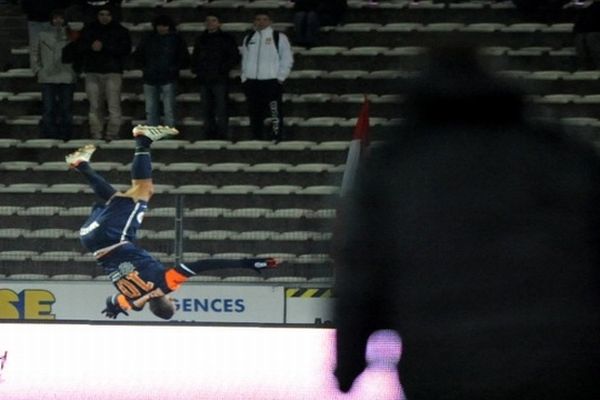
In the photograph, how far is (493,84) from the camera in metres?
2.54

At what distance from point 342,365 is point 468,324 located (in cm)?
25

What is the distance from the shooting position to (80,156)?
14625mm

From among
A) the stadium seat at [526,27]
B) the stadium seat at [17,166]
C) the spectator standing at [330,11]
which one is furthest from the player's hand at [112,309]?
the stadium seat at [526,27]

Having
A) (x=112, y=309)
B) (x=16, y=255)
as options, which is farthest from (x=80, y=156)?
(x=112, y=309)

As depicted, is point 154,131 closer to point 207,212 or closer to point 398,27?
point 207,212

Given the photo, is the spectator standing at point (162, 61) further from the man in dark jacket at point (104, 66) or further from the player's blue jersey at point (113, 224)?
the player's blue jersey at point (113, 224)

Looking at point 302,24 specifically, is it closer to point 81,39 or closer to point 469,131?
point 81,39

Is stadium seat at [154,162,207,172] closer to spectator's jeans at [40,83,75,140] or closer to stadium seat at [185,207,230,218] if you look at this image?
spectator's jeans at [40,83,75,140]

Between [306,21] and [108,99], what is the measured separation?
2407mm

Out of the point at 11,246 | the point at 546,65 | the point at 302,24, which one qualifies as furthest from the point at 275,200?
the point at 546,65

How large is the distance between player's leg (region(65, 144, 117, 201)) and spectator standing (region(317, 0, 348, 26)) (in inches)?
127

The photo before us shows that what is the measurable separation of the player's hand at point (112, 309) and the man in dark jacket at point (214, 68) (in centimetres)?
310

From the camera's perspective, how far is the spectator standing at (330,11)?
16656mm

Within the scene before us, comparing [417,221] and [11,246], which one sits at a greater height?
[417,221]
